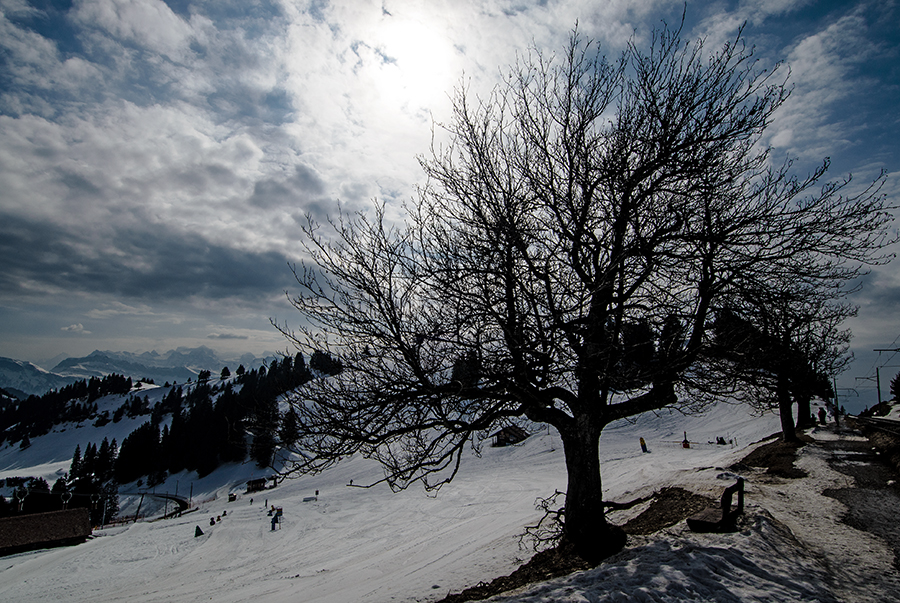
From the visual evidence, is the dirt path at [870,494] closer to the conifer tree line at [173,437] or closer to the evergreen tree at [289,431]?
the evergreen tree at [289,431]

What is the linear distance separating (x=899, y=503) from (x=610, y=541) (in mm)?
7404

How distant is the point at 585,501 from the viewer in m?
6.72

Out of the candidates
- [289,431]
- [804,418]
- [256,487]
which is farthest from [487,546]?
[256,487]

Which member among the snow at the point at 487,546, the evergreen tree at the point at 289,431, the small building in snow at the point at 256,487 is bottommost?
the small building in snow at the point at 256,487

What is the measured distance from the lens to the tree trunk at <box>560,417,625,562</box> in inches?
261

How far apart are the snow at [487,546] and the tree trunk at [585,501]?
46 cm

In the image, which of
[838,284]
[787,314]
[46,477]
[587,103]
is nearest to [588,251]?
[587,103]

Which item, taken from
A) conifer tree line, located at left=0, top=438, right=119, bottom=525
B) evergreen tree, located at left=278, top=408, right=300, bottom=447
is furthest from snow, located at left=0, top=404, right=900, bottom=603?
conifer tree line, located at left=0, top=438, right=119, bottom=525

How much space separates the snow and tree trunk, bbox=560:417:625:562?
Answer: 46 centimetres

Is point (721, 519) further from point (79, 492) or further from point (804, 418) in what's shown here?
point (79, 492)

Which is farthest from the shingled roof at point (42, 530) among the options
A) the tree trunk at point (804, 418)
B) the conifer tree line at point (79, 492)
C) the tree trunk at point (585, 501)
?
the tree trunk at point (804, 418)

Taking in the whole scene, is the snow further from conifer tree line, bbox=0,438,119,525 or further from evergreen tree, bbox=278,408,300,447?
conifer tree line, bbox=0,438,119,525

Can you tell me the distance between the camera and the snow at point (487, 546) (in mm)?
5074

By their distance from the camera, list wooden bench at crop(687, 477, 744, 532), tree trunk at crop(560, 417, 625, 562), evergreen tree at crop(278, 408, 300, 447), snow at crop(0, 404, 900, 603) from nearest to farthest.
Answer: snow at crop(0, 404, 900, 603), evergreen tree at crop(278, 408, 300, 447), wooden bench at crop(687, 477, 744, 532), tree trunk at crop(560, 417, 625, 562)
